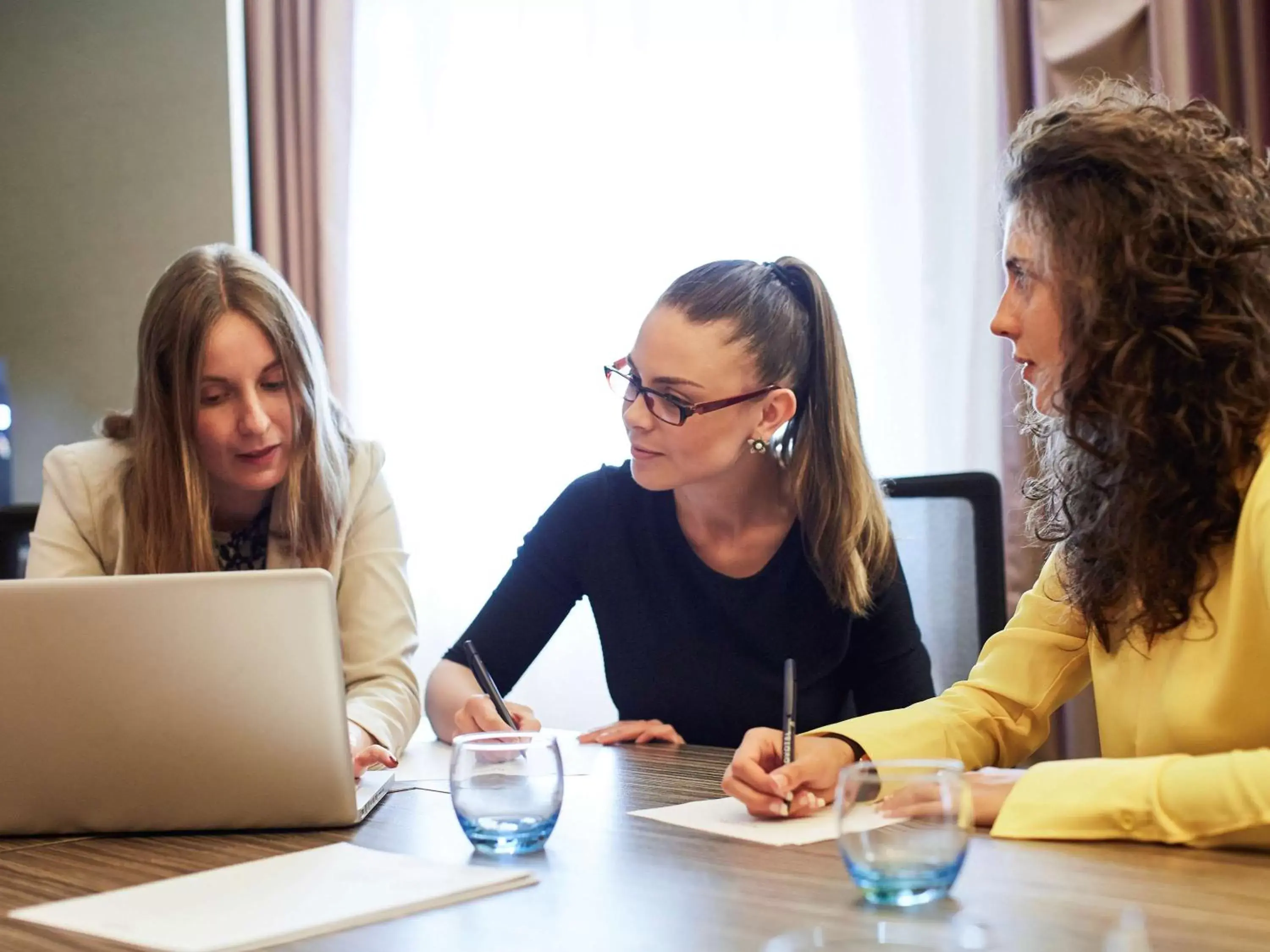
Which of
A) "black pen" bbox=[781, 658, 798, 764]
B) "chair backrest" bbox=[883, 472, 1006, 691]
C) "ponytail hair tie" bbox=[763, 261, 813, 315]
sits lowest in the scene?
"black pen" bbox=[781, 658, 798, 764]

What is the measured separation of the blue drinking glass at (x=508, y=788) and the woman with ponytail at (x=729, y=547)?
2.57 ft

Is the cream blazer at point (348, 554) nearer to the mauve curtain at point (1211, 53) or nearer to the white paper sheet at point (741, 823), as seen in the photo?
the white paper sheet at point (741, 823)

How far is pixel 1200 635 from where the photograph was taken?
1.20 meters

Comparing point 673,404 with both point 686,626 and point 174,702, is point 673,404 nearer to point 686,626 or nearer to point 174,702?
point 686,626

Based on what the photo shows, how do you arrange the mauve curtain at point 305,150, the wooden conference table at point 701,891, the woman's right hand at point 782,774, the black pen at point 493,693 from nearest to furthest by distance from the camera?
the wooden conference table at point 701,891, the woman's right hand at point 782,774, the black pen at point 493,693, the mauve curtain at point 305,150

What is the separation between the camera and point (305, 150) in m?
3.49

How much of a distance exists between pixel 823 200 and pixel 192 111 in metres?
1.71

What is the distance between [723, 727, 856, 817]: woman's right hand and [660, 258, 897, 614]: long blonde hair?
599mm

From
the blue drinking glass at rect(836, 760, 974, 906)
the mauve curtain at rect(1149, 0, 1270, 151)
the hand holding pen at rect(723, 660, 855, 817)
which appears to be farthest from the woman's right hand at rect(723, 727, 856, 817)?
the mauve curtain at rect(1149, 0, 1270, 151)

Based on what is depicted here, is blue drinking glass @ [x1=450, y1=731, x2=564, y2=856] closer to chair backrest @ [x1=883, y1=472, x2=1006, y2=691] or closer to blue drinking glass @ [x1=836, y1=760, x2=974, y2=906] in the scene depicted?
blue drinking glass @ [x1=836, y1=760, x2=974, y2=906]

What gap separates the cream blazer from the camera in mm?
1899

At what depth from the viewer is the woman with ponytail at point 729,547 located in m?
1.87

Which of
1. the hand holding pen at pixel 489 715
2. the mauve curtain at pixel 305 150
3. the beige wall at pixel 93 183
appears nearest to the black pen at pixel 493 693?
the hand holding pen at pixel 489 715

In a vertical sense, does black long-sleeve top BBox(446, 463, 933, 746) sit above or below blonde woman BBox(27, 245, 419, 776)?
below
